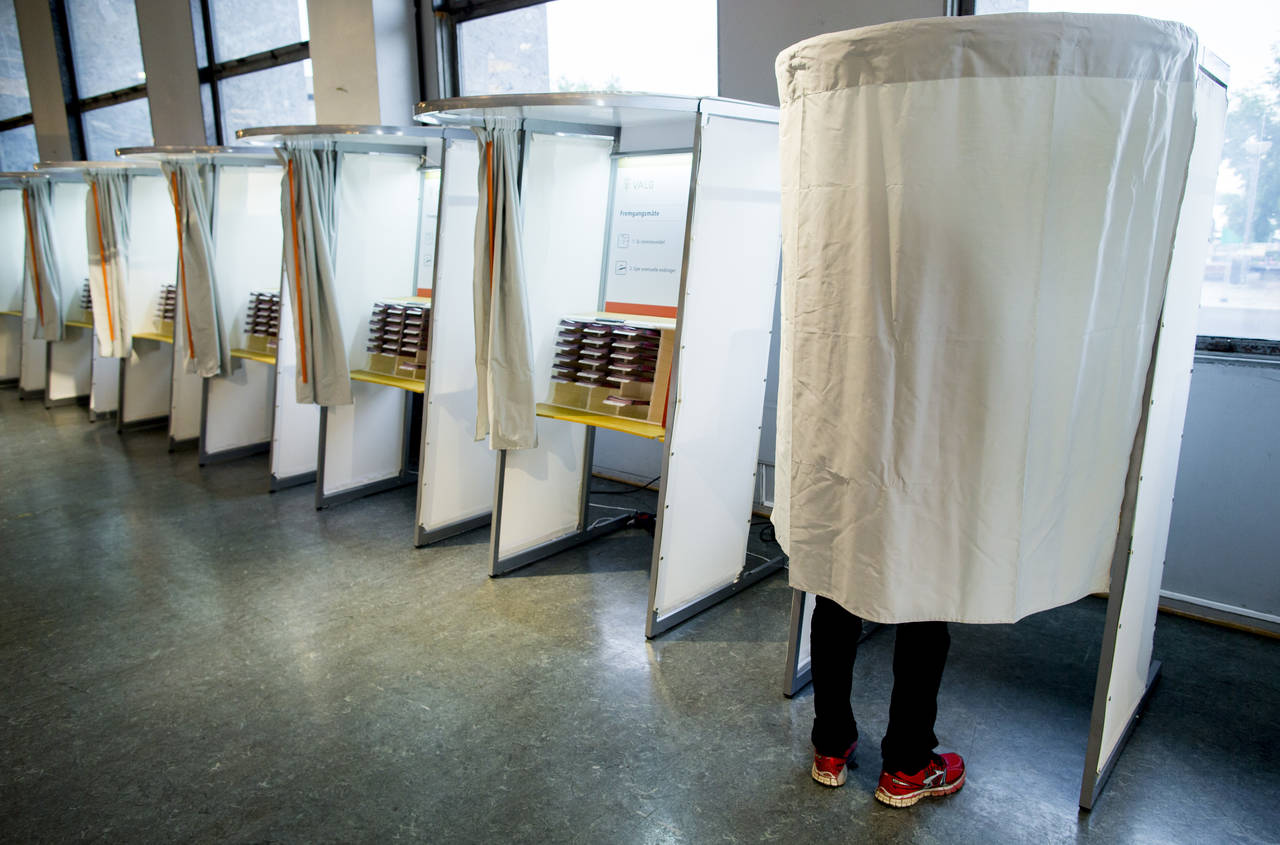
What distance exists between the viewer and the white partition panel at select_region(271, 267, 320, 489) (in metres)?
4.54

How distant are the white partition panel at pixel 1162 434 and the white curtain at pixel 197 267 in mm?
4818

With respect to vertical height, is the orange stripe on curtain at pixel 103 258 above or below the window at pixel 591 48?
below

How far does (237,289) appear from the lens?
16.9ft

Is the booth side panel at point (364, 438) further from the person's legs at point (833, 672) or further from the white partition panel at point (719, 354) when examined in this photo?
→ the person's legs at point (833, 672)

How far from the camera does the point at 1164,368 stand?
6.09 feet

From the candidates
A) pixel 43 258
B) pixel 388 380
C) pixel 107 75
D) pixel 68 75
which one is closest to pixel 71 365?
pixel 43 258

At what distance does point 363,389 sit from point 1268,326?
407cm

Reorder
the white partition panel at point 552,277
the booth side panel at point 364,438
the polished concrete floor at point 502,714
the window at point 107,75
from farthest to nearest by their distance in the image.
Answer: the window at point 107,75 < the booth side panel at point 364,438 < the white partition panel at point 552,277 < the polished concrete floor at point 502,714

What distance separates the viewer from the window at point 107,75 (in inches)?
304

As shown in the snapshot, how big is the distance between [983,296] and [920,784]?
4.20 ft

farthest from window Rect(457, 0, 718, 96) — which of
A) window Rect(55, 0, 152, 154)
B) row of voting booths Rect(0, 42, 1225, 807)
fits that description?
window Rect(55, 0, 152, 154)

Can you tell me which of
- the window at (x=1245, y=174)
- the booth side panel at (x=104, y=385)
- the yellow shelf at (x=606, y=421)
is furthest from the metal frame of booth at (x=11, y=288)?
the window at (x=1245, y=174)

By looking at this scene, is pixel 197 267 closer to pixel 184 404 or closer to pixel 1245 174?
pixel 184 404

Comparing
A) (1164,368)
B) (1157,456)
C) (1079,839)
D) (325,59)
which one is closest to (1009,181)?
(1164,368)
